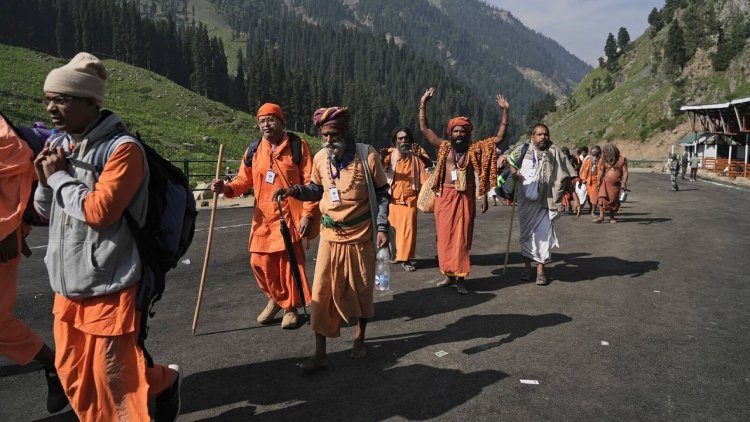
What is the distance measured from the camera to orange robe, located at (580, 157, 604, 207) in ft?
48.4

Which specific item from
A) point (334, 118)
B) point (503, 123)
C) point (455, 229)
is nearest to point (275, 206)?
point (334, 118)

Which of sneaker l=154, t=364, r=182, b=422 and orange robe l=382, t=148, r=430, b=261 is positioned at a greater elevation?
orange robe l=382, t=148, r=430, b=261

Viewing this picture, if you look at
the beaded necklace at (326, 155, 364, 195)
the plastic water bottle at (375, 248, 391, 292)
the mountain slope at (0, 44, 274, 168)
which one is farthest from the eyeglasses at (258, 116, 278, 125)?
the mountain slope at (0, 44, 274, 168)

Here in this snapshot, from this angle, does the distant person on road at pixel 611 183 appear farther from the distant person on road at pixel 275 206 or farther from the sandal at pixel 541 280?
the distant person on road at pixel 275 206

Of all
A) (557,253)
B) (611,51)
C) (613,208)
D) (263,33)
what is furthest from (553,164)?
(263,33)

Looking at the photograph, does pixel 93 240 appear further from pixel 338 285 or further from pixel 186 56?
pixel 186 56

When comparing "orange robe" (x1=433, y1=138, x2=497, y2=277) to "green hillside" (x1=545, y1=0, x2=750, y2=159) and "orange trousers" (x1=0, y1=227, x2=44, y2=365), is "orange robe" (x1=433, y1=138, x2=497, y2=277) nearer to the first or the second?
"orange trousers" (x1=0, y1=227, x2=44, y2=365)

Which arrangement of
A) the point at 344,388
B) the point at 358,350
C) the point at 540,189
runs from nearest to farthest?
the point at 344,388 < the point at 358,350 < the point at 540,189

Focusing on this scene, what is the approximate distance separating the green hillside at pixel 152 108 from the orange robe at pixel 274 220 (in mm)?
31794

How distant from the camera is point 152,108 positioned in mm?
71562

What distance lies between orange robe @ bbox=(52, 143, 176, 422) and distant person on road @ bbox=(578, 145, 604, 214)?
13844 millimetres

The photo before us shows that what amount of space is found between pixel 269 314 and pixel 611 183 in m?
10.7

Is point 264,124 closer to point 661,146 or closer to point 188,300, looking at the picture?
point 188,300

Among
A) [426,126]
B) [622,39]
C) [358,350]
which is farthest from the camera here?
[622,39]
